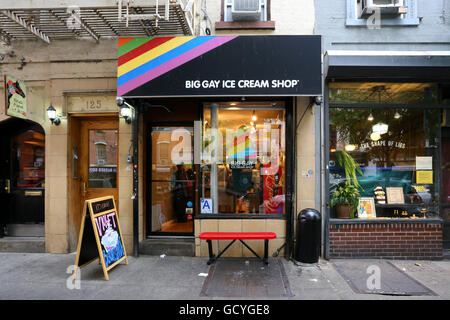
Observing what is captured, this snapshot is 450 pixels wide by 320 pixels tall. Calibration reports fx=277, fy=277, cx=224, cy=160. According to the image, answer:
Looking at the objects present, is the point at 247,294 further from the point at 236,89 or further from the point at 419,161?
the point at 419,161

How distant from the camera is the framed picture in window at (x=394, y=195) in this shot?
6.40 metres

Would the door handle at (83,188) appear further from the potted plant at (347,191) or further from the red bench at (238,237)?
the potted plant at (347,191)

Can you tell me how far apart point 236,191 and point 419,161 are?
14.1ft

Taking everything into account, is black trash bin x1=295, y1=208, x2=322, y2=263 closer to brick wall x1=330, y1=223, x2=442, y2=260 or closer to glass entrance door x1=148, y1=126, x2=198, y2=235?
brick wall x1=330, y1=223, x2=442, y2=260

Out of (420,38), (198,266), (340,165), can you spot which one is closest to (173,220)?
(198,266)

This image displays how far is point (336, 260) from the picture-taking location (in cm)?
593

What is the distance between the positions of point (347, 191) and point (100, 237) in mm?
5217

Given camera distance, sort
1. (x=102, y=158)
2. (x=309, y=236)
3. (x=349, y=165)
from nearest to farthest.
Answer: (x=309, y=236), (x=349, y=165), (x=102, y=158)

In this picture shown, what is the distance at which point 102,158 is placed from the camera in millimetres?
7051

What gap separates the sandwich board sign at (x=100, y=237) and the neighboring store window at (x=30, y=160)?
2886 millimetres

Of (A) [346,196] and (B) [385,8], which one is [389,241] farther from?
(B) [385,8]

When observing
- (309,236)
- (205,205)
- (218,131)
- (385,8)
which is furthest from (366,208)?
(385,8)

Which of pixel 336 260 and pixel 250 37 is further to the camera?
pixel 336 260

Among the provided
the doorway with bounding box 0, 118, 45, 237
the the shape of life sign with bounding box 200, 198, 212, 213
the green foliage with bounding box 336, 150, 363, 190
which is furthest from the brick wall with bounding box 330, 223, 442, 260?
the doorway with bounding box 0, 118, 45, 237
